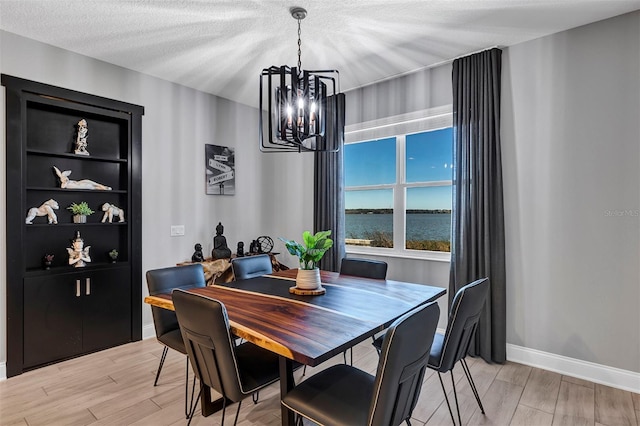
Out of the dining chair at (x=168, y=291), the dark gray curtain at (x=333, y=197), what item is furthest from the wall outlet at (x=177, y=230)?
the dark gray curtain at (x=333, y=197)

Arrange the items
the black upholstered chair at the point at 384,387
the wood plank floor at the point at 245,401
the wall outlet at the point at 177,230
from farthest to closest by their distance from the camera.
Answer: the wall outlet at the point at 177,230 → the wood plank floor at the point at 245,401 → the black upholstered chair at the point at 384,387

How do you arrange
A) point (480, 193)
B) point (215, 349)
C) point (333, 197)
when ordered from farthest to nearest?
Answer: point (333, 197), point (480, 193), point (215, 349)

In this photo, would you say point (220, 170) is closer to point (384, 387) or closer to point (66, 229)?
point (66, 229)

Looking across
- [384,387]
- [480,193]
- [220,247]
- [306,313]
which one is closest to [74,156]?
[220,247]

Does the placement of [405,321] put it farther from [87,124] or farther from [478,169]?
[87,124]

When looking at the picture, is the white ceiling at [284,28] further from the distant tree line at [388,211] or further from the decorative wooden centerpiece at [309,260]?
the decorative wooden centerpiece at [309,260]

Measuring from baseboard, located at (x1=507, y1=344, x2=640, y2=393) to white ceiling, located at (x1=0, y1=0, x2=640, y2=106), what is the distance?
2.61 metres

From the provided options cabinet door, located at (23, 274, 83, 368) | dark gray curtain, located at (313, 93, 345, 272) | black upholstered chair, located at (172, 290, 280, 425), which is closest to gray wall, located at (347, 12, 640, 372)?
dark gray curtain, located at (313, 93, 345, 272)

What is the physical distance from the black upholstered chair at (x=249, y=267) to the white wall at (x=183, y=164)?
128 centimetres

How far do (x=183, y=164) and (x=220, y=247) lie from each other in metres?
1.03

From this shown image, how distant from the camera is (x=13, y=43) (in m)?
2.72

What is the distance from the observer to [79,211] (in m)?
3.10

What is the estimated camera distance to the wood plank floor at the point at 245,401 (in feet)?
6.93

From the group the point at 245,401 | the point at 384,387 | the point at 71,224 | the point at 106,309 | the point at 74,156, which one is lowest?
the point at 245,401
